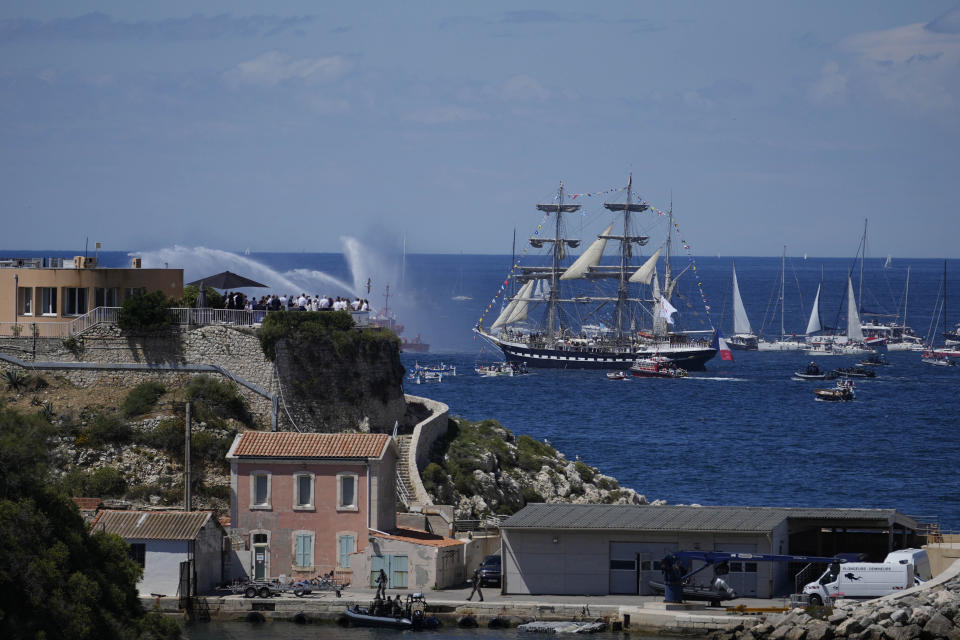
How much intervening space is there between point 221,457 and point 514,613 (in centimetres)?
1394

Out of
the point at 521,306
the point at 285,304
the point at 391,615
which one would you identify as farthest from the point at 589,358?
the point at 391,615

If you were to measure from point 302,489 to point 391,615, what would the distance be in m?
6.77

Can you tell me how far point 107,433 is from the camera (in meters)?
50.9

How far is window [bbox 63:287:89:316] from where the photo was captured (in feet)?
185

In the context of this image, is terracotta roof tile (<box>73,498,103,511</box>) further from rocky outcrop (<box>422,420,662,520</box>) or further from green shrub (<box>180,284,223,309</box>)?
rocky outcrop (<box>422,420,662,520</box>)

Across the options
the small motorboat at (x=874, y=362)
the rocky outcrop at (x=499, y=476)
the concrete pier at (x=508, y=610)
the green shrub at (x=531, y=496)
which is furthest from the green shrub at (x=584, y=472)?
the small motorboat at (x=874, y=362)

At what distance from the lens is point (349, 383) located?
56188 mm

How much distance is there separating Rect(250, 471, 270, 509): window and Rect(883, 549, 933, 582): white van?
59.1 ft

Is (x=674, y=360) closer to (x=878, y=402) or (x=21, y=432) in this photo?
(x=878, y=402)

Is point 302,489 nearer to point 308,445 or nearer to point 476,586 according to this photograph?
point 308,445

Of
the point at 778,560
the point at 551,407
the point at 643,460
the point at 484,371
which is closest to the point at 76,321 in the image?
the point at 778,560

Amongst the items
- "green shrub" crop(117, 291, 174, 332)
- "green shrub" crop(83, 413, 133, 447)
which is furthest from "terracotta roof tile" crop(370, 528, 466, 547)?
"green shrub" crop(117, 291, 174, 332)

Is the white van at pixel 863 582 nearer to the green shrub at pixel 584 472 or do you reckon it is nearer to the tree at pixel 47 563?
the tree at pixel 47 563

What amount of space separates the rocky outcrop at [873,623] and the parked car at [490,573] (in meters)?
8.13
